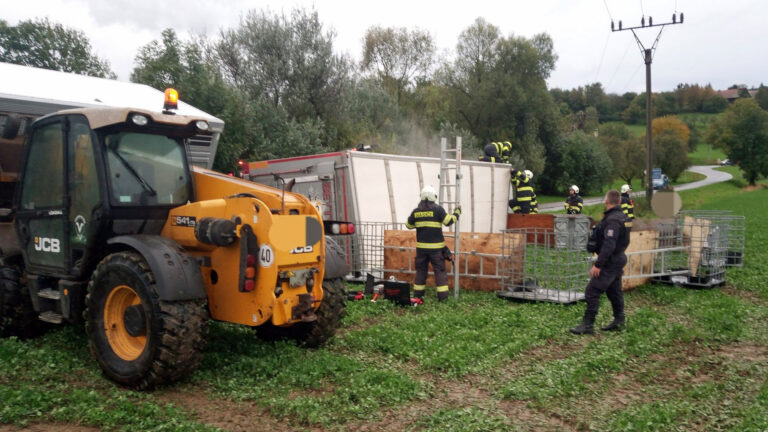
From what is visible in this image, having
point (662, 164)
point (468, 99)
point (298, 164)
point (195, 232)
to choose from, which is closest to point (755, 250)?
point (298, 164)

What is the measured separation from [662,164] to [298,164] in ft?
196

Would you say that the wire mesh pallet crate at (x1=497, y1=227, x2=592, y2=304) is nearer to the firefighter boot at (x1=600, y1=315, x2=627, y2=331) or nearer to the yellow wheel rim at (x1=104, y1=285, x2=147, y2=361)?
the firefighter boot at (x1=600, y1=315, x2=627, y2=331)

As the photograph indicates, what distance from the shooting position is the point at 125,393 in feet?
17.4

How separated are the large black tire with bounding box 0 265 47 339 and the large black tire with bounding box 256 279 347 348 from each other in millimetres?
2712

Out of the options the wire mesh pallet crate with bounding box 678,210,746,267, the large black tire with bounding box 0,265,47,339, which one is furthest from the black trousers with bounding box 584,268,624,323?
the large black tire with bounding box 0,265,47,339

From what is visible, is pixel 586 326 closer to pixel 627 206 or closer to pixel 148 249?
pixel 148 249

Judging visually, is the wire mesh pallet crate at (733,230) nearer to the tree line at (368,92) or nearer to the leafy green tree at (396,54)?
the tree line at (368,92)

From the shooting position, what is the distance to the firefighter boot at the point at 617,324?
7.92 m

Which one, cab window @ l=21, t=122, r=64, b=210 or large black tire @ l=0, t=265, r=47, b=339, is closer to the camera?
cab window @ l=21, t=122, r=64, b=210

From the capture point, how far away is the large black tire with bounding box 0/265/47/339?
6.62 meters

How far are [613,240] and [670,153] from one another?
61.4 metres

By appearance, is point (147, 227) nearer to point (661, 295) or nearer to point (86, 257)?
point (86, 257)

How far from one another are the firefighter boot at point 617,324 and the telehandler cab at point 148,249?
370 cm

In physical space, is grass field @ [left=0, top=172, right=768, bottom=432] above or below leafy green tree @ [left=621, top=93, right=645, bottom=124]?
below
